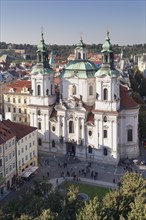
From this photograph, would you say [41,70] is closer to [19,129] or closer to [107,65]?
[107,65]

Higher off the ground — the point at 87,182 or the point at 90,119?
the point at 90,119

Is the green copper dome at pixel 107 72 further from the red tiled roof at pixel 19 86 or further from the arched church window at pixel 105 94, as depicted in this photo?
the red tiled roof at pixel 19 86

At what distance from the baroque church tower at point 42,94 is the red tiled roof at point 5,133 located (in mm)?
15269

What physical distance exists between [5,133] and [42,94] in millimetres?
18287

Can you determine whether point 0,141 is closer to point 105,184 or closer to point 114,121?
point 105,184

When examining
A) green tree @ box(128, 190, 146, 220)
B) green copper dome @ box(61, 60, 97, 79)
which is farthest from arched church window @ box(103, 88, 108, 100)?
green tree @ box(128, 190, 146, 220)

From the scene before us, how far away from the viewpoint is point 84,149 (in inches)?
2837

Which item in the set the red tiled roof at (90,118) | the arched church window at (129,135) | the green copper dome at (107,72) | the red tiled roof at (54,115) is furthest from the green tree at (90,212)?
the red tiled roof at (54,115)

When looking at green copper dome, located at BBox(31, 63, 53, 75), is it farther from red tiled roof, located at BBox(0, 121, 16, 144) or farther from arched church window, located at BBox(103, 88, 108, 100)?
red tiled roof, located at BBox(0, 121, 16, 144)

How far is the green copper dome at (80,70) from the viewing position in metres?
71.9

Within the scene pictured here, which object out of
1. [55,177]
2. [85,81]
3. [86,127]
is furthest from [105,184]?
[85,81]

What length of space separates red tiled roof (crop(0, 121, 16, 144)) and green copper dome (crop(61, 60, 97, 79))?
19170mm

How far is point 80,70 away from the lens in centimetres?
7231

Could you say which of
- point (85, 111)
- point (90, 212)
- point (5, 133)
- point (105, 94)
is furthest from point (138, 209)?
point (85, 111)
